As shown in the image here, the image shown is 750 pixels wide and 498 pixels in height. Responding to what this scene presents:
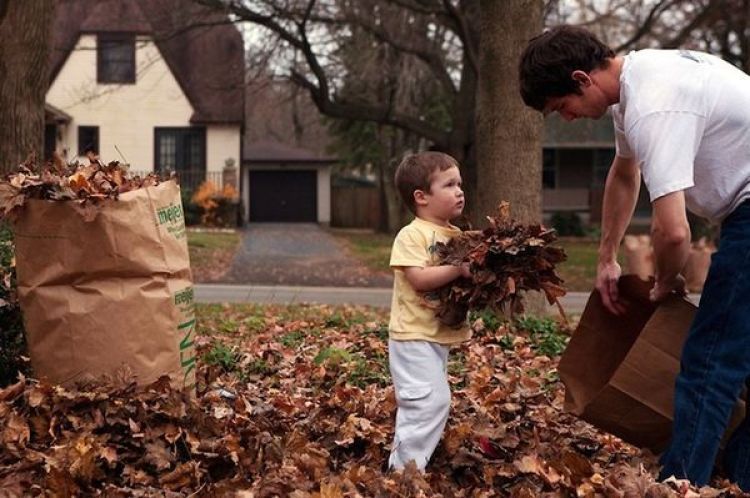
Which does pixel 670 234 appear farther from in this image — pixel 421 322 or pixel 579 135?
pixel 579 135

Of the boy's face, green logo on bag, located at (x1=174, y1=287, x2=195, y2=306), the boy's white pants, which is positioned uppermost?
the boy's face

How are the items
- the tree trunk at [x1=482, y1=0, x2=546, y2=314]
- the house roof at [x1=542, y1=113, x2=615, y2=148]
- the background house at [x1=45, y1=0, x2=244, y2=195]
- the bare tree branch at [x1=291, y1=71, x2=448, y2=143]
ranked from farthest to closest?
the house roof at [x1=542, y1=113, x2=615, y2=148]
the background house at [x1=45, y1=0, x2=244, y2=195]
the bare tree branch at [x1=291, y1=71, x2=448, y2=143]
the tree trunk at [x1=482, y1=0, x2=546, y2=314]

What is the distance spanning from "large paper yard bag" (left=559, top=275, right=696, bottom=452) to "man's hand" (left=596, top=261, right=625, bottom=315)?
0.13 ft

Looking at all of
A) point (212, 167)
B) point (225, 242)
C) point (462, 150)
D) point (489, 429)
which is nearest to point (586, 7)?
point (462, 150)

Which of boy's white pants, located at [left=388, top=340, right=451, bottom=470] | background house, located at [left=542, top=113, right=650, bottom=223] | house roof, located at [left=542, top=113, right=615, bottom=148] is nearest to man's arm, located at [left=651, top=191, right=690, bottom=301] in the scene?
boy's white pants, located at [left=388, top=340, right=451, bottom=470]

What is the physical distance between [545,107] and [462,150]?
16.9 meters

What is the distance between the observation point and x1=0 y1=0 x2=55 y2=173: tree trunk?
8.51m

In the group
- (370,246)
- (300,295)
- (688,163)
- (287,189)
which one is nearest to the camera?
(688,163)

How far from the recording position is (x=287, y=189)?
132 ft

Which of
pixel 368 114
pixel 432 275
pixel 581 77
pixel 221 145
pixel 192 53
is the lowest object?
pixel 432 275

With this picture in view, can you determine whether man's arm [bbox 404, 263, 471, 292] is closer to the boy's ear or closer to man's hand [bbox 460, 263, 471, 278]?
man's hand [bbox 460, 263, 471, 278]

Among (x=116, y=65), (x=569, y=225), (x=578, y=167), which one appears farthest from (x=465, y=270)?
(x=578, y=167)

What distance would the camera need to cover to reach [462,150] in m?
20.3

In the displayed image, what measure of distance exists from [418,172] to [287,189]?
36826 millimetres
